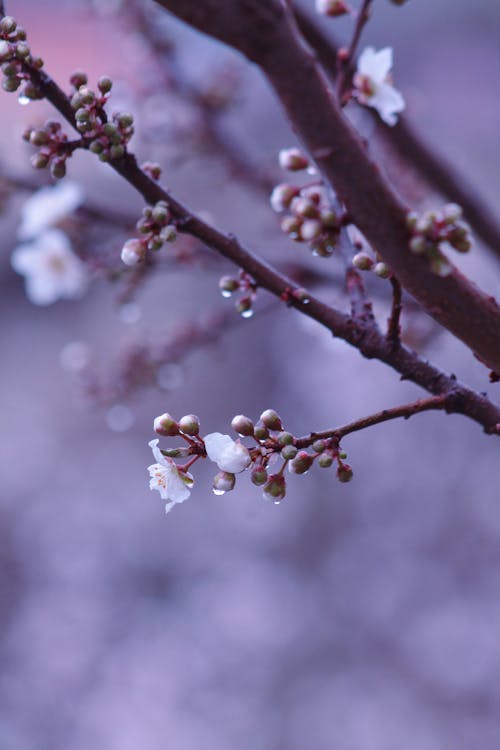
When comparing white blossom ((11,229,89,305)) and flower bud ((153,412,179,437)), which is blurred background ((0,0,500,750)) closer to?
white blossom ((11,229,89,305))

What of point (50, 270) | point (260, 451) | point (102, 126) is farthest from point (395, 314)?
point (50, 270)

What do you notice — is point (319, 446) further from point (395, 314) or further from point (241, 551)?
point (241, 551)

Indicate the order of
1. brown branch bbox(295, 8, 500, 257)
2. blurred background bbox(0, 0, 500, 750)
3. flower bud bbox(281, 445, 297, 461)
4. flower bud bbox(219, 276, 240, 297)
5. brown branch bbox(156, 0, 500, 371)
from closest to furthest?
brown branch bbox(156, 0, 500, 371)
flower bud bbox(281, 445, 297, 461)
flower bud bbox(219, 276, 240, 297)
brown branch bbox(295, 8, 500, 257)
blurred background bbox(0, 0, 500, 750)

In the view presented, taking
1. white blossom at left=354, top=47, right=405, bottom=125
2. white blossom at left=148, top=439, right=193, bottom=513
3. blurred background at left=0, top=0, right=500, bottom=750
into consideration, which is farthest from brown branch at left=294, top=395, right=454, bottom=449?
blurred background at left=0, top=0, right=500, bottom=750

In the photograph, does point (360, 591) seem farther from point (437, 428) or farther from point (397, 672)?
point (437, 428)

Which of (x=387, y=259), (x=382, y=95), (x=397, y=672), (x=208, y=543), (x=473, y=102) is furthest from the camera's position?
(x=473, y=102)

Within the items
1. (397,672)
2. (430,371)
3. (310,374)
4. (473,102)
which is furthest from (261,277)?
(473,102)

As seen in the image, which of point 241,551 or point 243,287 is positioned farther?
point 241,551
